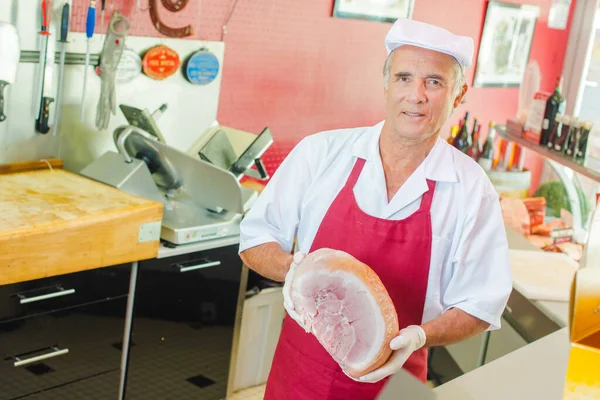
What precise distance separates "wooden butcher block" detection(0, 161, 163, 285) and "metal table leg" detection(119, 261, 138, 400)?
10 cm

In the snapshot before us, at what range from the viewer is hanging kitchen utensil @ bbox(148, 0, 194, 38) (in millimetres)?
3540

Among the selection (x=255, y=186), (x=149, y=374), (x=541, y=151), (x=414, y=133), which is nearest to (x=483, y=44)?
(x=541, y=151)

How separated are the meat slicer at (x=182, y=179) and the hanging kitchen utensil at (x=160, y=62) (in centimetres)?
40

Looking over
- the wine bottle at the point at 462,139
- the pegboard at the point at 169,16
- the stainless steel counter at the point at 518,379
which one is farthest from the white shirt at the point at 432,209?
the wine bottle at the point at 462,139

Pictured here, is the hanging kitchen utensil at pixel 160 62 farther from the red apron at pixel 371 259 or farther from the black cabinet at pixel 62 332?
the red apron at pixel 371 259

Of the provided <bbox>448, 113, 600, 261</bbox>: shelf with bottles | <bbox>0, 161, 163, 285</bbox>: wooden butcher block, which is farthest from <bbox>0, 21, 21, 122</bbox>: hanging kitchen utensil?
<bbox>448, 113, 600, 261</bbox>: shelf with bottles

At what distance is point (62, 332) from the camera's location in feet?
9.50

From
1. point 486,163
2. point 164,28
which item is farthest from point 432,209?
point 486,163

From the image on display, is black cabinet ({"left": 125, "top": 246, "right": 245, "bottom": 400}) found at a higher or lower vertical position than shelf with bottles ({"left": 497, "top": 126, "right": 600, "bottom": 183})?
lower

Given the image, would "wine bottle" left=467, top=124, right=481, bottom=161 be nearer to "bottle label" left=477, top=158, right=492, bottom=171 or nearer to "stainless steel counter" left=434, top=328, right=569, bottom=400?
"bottle label" left=477, top=158, right=492, bottom=171

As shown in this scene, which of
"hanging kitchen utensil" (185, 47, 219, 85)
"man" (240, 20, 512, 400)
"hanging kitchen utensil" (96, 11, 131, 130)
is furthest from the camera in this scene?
"hanging kitchen utensil" (185, 47, 219, 85)

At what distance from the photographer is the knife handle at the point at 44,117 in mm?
3266

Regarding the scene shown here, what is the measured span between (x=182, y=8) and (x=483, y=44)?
2.66m

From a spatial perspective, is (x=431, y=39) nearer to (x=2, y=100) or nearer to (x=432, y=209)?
(x=432, y=209)
